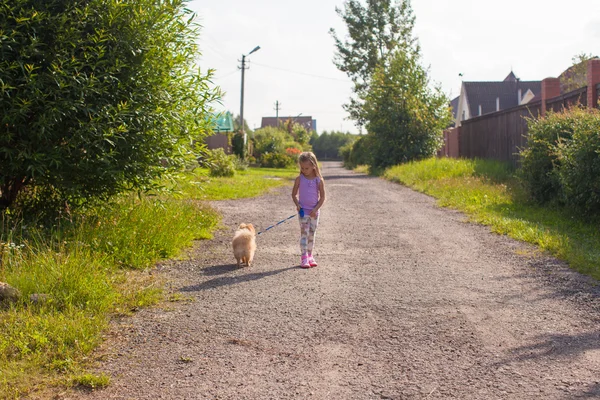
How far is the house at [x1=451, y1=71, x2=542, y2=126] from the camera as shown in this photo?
5447cm

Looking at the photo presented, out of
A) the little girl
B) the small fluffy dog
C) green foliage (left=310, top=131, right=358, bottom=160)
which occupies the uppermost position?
green foliage (left=310, top=131, right=358, bottom=160)

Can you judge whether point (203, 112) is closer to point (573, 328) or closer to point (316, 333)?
point (316, 333)

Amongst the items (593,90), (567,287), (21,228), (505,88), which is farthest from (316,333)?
(505,88)

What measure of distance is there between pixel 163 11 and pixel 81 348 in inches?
192

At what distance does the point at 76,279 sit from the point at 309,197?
10.6ft

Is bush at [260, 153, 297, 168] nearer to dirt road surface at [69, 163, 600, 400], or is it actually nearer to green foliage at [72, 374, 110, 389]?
dirt road surface at [69, 163, 600, 400]

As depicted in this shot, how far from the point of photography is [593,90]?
1387cm

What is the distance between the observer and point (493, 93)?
183 feet

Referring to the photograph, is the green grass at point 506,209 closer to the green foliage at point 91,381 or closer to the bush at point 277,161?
the green foliage at point 91,381

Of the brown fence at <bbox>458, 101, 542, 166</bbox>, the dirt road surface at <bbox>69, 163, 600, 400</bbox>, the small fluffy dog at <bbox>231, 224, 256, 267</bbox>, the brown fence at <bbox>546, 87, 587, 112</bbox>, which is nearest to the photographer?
the dirt road surface at <bbox>69, 163, 600, 400</bbox>

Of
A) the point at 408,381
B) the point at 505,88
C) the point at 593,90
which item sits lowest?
the point at 408,381

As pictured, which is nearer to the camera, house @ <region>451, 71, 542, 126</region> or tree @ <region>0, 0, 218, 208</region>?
tree @ <region>0, 0, 218, 208</region>

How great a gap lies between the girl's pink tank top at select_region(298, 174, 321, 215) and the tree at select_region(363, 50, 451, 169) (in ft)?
72.9

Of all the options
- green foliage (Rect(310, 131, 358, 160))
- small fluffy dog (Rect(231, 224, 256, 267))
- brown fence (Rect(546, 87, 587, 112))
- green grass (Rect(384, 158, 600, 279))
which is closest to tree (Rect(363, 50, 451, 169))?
green grass (Rect(384, 158, 600, 279))
